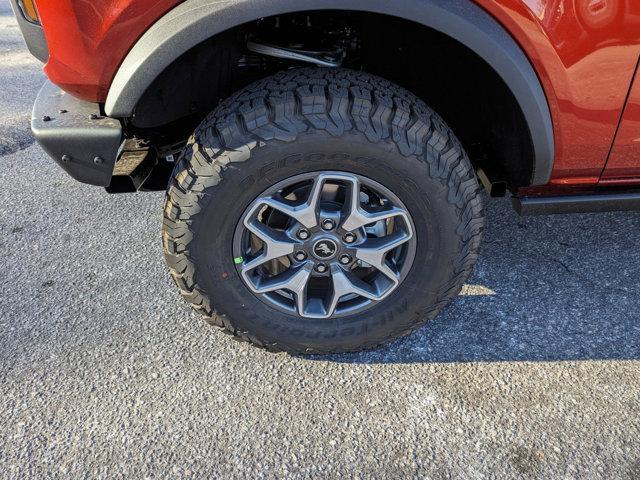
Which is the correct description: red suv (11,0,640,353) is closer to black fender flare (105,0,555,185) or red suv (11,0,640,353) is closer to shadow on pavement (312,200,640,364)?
black fender flare (105,0,555,185)

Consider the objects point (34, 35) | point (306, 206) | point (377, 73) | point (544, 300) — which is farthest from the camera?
point (544, 300)

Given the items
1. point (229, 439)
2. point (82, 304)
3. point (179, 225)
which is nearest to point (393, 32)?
point (179, 225)

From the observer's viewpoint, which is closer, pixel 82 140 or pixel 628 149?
pixel 82 140

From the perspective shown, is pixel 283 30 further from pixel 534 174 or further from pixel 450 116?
pixel 534 174

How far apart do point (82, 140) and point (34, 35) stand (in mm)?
369

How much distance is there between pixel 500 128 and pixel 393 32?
57 cm

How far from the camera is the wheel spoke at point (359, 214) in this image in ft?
5.82

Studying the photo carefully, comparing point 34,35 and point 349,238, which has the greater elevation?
point 34,35

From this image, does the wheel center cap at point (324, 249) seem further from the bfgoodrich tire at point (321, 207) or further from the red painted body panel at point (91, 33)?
the red painted body panel at point (91, 33)

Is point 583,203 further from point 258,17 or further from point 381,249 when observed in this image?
point 258,17

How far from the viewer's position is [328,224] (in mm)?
1827

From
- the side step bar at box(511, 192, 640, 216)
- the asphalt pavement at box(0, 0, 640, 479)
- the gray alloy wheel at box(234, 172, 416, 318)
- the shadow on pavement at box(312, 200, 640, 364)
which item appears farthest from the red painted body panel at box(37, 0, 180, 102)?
the side step bar at box(511, 192, 640, 216)

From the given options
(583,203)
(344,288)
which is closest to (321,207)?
(344,288)

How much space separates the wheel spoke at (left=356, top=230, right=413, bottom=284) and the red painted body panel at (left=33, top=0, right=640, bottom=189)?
0.68 meters
